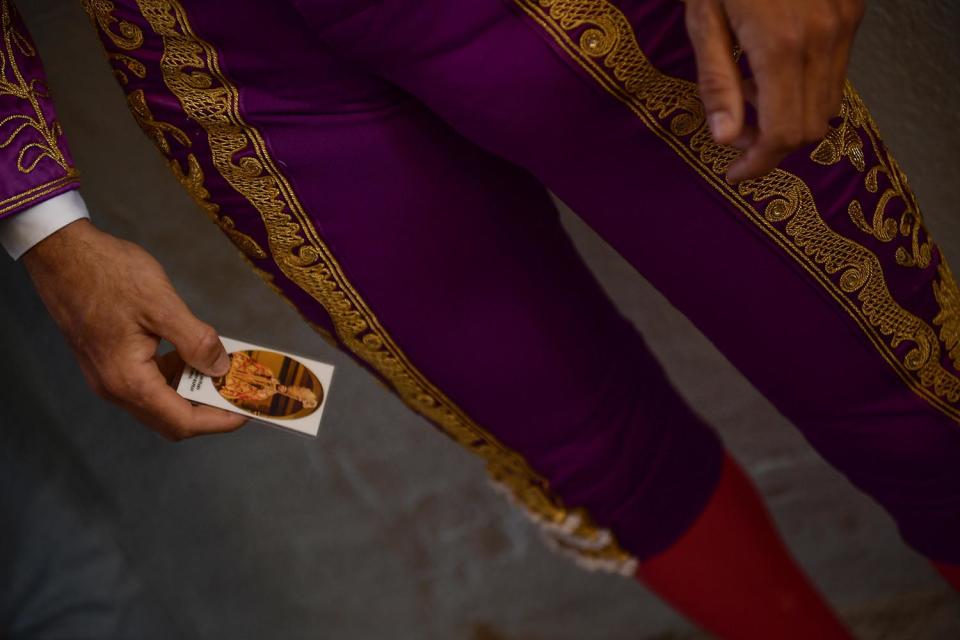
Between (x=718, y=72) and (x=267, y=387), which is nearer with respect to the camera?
(x=718, y=72)

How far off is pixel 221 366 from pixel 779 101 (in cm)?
39

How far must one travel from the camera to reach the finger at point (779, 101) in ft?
1.46

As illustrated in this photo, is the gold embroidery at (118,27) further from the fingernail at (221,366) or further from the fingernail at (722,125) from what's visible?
the fingernail at (722,125)

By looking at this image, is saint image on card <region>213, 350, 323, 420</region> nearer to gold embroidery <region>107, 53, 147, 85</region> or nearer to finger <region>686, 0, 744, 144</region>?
gold embroidery <region>107, 53, 147, 85</region>

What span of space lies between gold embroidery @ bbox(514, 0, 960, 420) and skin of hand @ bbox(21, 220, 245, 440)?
296 millimetres

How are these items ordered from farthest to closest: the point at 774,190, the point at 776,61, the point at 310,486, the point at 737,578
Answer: the point at 310,486 < the point at 737,578 < the point at 774,190 < the point at 776,61

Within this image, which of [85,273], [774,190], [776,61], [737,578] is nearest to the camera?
[776,61]

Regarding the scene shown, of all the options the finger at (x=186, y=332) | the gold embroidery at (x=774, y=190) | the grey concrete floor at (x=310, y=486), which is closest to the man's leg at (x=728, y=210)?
the gold embroidery at (x=774, y=190)

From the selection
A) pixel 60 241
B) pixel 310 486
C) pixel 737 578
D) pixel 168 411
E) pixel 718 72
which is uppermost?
pixel 718 72

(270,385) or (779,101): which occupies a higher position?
(779,101)

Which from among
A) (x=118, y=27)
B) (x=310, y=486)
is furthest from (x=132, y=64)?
(x=310, y=486)

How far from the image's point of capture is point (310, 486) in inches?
52.6

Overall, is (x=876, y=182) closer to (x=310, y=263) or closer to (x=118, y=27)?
(x=310, y=263)

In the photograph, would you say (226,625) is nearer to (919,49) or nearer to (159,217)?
(159,217)
